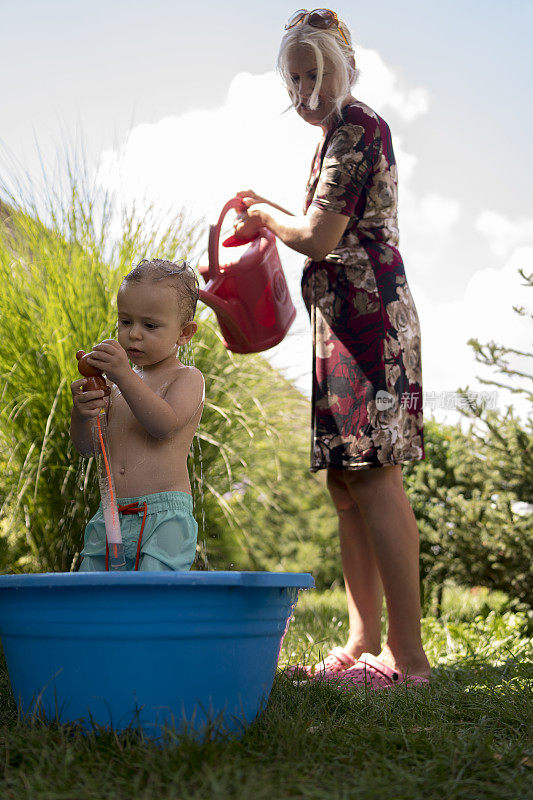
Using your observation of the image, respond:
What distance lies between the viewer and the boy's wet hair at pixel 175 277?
1.65 m

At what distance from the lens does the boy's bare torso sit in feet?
5.18

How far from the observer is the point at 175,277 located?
5.47ft

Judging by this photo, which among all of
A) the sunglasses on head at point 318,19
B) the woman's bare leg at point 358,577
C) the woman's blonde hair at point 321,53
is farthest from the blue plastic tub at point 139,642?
the sunglasses on head at point 318,19

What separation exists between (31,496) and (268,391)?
3.47 feet

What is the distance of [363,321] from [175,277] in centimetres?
52

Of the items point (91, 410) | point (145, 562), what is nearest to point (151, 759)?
point (145, 562)

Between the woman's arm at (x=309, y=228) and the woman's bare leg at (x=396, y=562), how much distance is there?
23.3 inches

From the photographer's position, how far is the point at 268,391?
3.03 m

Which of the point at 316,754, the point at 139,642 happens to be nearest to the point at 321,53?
the point at 139,642

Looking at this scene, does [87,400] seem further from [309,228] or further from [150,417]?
[309,228]

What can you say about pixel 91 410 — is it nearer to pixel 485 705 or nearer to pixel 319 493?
pixel 485 705

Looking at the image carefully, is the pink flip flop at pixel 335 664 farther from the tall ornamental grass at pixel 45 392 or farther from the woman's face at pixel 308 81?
the woman's face at pixel 308 81

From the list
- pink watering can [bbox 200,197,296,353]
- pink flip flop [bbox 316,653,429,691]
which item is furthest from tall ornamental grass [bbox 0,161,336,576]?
pink flip flop [bbox 316,653,429,691]

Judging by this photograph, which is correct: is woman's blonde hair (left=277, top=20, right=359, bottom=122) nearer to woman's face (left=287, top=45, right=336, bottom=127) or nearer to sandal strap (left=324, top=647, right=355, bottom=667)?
woman's face (left=287, top=45, right=336, bottom=127)
